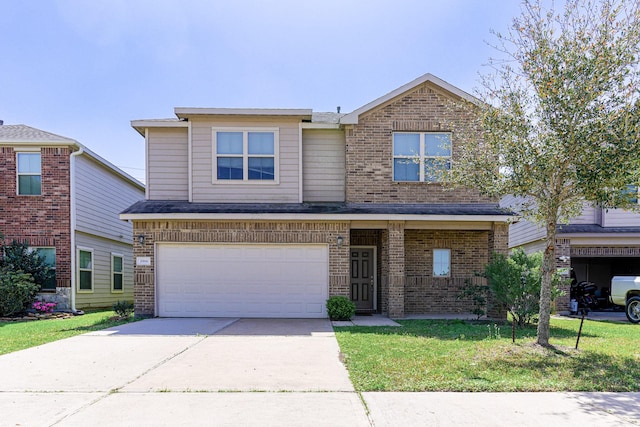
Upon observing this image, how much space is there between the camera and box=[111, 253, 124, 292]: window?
695 inches

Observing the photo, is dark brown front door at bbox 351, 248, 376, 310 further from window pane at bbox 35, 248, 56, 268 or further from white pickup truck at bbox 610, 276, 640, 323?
window pane at bbox 35, 248, 56, 268

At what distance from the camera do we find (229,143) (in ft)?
42.8

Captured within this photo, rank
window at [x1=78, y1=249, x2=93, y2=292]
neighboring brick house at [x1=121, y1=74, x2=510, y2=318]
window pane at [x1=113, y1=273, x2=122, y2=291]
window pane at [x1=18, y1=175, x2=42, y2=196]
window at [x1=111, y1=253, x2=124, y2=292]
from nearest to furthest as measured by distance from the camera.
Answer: neighboring brick house at [x1=121, y1=74, x2=510, y2=318]
window pane at [x1=18, y1=175, x2=42, y2=196]
window at [x1=78, y1=249, x2=93, y2=292]
window at [x1=111, y1=253, x2=124, y2=292]
window pane at [x1=113, y1=273, x2=122, y2=291]

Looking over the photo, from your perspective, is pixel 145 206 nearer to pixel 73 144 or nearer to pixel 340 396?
pixel 73 144

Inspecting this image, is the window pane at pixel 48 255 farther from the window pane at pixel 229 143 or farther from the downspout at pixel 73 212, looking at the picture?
the window pane at pixel 229 143

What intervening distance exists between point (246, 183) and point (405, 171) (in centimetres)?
461

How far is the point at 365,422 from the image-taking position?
4.45m

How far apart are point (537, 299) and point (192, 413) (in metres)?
8.84

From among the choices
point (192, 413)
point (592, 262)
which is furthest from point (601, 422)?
point (592, 262)

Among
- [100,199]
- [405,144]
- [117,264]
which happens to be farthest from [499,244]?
[117,264]

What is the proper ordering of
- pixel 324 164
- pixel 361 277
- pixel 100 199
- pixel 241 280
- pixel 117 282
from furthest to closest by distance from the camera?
pixel 117 282 < pixel 100 199 < pixel 361 277 < pixel 324 164 < pixel 241 280

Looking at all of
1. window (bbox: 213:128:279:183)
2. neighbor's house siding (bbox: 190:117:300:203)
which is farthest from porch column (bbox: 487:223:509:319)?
window (bbox: 213:128:279:183)

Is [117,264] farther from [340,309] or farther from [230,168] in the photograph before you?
[340,309]

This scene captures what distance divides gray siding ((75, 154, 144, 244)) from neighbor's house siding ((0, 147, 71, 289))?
18.1 inches
